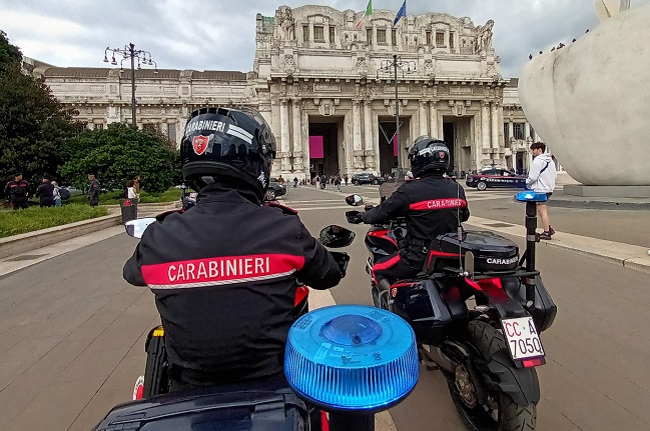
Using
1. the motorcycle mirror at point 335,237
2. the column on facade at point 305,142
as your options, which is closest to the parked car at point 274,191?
the motorcycle mirror at point 335,237

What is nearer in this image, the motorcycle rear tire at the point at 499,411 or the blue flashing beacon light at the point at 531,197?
the motorcycle rear tire at the point at 499,411

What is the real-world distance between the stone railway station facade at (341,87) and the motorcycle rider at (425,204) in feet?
153

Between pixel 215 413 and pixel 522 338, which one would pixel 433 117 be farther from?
pixel 215 413

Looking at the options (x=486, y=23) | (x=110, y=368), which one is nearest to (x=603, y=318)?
(x=110, y=368)

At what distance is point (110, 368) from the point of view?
123 inches

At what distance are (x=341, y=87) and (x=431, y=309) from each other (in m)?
52.1

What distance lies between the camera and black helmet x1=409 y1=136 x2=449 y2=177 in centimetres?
279

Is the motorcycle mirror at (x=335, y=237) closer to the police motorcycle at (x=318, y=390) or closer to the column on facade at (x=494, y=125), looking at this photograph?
the police motorcycle at (x=318, y=390)

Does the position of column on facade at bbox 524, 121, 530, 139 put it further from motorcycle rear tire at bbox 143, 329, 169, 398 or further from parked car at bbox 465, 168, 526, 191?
motorcycle rear tire at bbox 143, 329, 169, 398

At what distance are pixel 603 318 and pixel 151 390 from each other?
13.1ft

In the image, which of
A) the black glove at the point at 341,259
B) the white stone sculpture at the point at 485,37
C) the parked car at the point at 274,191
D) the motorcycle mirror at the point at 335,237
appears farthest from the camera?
the white stone sculpture at the point at 485,37

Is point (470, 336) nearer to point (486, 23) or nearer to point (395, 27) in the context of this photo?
point (395, 27)

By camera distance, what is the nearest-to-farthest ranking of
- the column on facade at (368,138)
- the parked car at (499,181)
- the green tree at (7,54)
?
1. the green tree at (7,54)
2. the parked car at (499,181)
3. the column on facade at (368,138)

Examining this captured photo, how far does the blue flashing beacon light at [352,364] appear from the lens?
0.89 metres
